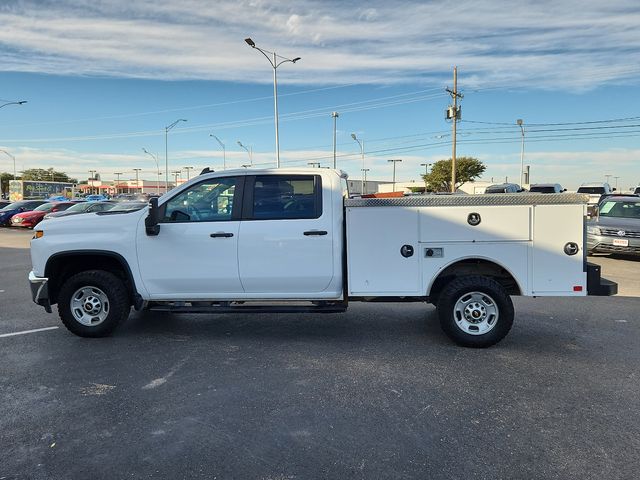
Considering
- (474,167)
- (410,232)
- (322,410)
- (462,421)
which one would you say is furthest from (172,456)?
(474,167)

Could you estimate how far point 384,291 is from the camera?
18.0 feet

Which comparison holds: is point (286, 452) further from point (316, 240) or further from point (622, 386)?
point (622, 386)

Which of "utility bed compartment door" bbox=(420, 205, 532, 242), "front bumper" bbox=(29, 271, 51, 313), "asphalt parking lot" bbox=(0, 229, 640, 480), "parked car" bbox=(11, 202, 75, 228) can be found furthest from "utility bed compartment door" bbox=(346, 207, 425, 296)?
"parked car" bbox=(11, 202, 75, 228)

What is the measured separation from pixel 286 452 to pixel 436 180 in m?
81.9

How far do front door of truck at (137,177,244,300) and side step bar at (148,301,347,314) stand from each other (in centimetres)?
12

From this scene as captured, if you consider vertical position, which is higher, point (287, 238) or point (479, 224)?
point (479, 224)

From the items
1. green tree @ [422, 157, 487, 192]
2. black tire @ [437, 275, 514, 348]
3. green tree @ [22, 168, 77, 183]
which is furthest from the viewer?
green tree @ [22, 168, 77, 183]

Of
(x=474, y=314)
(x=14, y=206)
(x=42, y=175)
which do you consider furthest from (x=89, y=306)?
(x=42, y=175)

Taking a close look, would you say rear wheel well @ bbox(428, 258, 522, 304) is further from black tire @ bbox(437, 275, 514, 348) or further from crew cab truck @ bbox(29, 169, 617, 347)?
black tire @ bbox(437, 275, 514, 348)

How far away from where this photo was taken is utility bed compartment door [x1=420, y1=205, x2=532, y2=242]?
204 inches

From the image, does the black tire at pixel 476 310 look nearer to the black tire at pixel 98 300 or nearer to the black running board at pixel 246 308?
the black running board at pixel 246 308

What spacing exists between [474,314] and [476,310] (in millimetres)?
49

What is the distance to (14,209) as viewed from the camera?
27.6m

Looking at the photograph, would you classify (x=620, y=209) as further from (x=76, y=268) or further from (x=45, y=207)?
(x=45, y=207)
